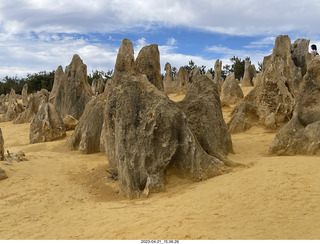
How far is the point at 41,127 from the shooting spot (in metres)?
11.7

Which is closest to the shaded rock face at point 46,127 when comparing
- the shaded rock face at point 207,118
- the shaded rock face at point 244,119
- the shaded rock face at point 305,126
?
the shaded rock face at point 207,118

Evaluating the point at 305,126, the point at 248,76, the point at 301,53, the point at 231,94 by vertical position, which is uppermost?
the point at 301,53

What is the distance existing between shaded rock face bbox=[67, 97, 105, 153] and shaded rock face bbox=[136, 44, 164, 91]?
2486 mm

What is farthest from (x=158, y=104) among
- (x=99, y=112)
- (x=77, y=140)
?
(x=77, y=140)

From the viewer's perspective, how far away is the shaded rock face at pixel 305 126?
6.39 m

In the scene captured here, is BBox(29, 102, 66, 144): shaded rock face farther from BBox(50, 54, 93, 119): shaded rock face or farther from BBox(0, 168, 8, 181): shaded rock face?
BBox(0, 168, 8, 181): shaded rock face

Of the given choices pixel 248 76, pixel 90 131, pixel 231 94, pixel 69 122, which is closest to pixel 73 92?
pixel 69 122

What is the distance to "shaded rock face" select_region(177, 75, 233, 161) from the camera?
6910 mm

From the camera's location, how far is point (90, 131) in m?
9.38

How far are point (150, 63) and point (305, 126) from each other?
152 inches

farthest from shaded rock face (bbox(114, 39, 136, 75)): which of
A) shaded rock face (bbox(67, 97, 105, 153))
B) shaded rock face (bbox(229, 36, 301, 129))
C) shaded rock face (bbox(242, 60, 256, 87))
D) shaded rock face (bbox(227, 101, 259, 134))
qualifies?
shaded rock face (bbox(242, 60, 256, 87))

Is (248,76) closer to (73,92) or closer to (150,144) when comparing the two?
(73,92)

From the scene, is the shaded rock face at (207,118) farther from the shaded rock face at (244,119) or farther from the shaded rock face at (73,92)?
the shaded rock face at (73,92)

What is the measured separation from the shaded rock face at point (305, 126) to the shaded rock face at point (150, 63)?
10.3 ft
